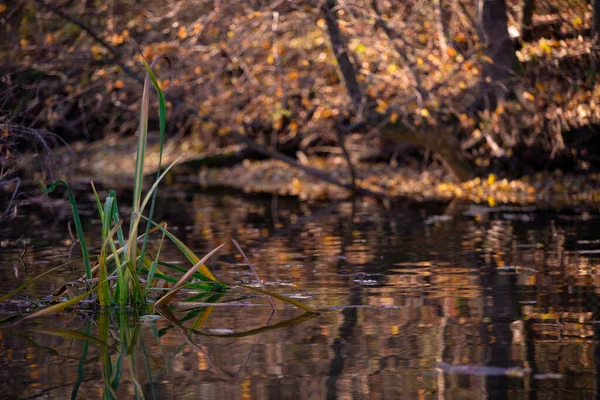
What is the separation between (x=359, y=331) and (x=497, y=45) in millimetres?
11269

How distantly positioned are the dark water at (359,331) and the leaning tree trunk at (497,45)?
19.1ft

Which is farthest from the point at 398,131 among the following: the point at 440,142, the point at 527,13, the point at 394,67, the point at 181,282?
the point at 181,282

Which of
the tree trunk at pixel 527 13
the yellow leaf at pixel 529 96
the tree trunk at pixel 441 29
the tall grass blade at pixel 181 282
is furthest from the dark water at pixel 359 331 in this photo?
the tree trunk at pixel 527 13

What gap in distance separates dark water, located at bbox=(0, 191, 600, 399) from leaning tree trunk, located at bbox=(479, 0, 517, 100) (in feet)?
19.1

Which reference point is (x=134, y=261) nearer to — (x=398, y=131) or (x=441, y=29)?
(x=441, y=29)

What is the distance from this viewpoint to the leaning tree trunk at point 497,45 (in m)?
16.7

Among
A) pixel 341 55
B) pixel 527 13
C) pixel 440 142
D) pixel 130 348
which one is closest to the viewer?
Answer: pixel 130 348

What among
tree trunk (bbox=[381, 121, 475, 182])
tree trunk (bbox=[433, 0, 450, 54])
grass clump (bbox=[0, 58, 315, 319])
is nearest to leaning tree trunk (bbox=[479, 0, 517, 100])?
tree trunk (bbox=[433, 0, 450, 54])

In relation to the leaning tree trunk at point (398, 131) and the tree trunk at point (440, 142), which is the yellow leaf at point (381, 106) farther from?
the tree trunk at point (440, 142)

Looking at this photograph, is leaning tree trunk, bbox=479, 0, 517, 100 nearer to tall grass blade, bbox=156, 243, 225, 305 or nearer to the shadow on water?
tall grass blade, bbox=156, 243, 225, 305

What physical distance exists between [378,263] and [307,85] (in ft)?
34.0

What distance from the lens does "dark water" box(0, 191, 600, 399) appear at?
188 inches

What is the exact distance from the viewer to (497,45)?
1667 centimetres

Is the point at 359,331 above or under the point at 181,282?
under
